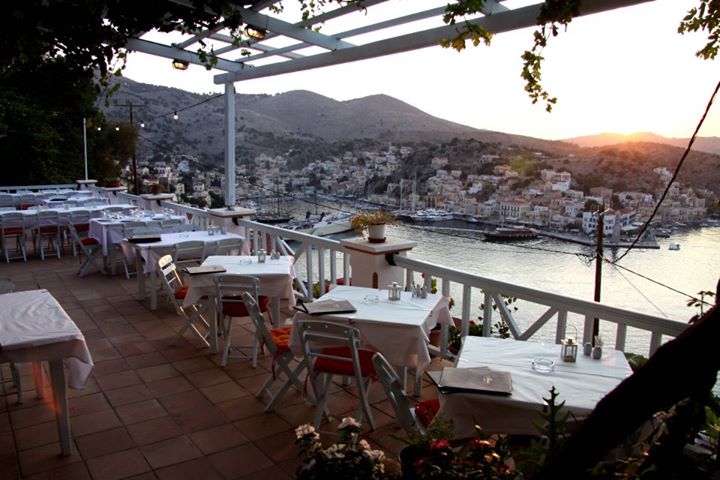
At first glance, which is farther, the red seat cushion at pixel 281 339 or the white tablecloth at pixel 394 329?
the red seat cushion at pixel 281 339

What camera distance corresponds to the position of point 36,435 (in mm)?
3506

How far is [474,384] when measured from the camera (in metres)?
2.46

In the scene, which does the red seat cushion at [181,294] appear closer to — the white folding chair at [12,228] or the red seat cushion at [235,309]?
the red seat cushion at [235,309]

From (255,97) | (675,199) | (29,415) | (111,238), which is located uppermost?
(255,97)

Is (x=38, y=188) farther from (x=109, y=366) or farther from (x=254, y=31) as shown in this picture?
(x=109, y=366)

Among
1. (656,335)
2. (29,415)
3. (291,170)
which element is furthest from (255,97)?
(656,335)

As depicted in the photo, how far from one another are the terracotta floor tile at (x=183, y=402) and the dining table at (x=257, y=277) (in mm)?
881

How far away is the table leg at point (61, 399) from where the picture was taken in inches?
124

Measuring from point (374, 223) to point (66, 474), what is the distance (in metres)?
3.04

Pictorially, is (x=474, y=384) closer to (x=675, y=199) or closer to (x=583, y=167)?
(x=675, y=199)

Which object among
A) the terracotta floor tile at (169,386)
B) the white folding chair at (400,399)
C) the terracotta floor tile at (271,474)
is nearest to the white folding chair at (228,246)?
the terracotta floor tile at (169,386)

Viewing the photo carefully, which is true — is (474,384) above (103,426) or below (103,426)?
above

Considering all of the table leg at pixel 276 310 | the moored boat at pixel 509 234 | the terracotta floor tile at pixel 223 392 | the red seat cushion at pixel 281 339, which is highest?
the moored boat at pixel 509 234

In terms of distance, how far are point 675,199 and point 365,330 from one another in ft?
8.02
